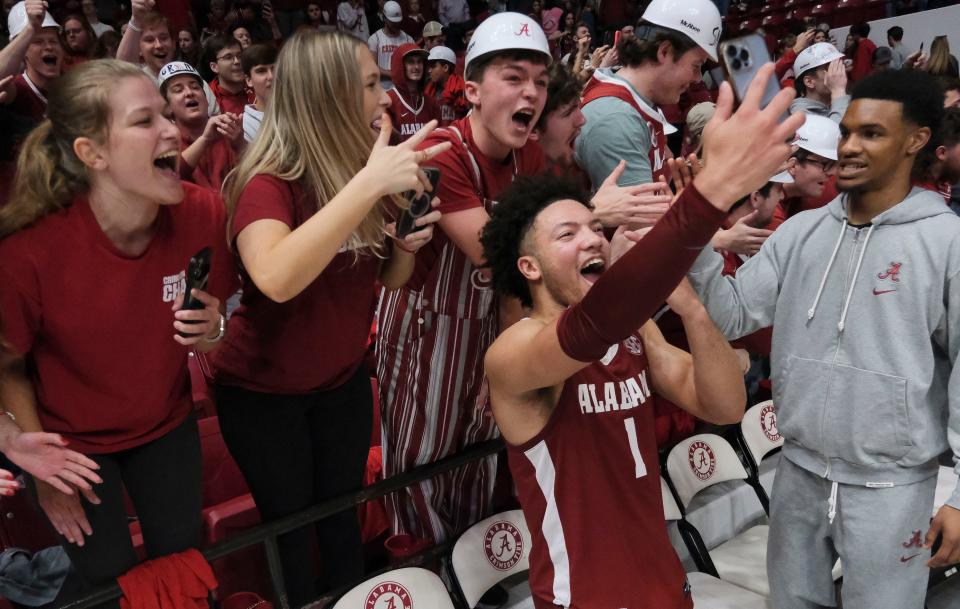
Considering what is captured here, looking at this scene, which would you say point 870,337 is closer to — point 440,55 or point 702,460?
point 702,460

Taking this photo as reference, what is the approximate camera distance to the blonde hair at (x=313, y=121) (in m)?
2.14

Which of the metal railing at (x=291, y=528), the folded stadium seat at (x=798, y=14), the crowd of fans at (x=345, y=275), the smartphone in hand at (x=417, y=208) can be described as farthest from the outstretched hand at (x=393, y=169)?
the folded stadium seat at (x=798, y=14)

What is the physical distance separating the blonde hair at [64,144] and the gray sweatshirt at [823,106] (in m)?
4.18

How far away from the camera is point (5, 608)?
2461 mm

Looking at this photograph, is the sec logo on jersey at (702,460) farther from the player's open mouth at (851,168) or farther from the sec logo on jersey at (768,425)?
A: the player's open mouth at (851,168)

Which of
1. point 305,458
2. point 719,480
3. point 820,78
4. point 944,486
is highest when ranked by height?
point 820,78

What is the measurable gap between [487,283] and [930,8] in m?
11.7

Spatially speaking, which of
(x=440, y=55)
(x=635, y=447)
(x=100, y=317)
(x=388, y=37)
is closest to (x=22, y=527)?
(x=100, y=317)

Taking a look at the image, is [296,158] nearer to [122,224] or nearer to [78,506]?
[122,224]

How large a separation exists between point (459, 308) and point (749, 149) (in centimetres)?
153

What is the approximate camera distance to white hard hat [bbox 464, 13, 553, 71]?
8.48 feet

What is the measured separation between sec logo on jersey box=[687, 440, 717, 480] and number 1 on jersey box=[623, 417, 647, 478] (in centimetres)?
146

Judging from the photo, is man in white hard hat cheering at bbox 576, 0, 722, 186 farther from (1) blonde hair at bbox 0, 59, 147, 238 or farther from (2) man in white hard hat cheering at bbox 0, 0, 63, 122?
(2) man in white hard hat cheering at bbox 0, 0, 63, 122

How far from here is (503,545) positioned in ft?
9.35
